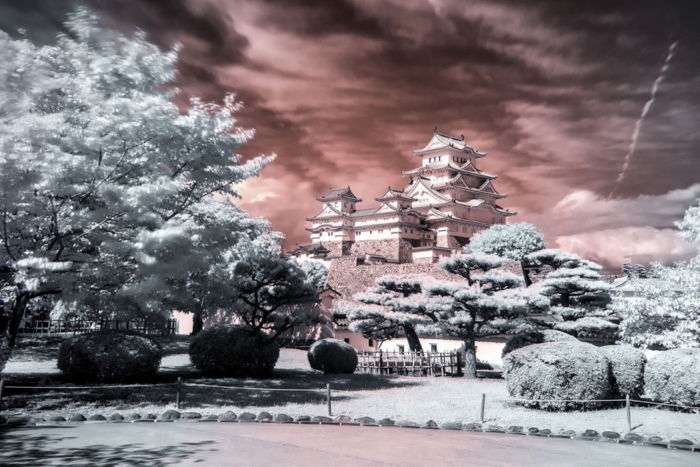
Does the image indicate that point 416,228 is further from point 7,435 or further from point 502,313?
point 7,435

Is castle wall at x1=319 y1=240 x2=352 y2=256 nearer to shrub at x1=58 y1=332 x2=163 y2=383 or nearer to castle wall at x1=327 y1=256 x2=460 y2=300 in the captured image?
castle wall at x1=327 y1=256 x2=460 y2=300

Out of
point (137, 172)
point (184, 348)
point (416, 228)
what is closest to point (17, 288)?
point (137, 172)

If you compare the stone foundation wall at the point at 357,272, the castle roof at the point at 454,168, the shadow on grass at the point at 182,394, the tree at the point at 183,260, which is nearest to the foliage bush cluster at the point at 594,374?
the shadow on grass at the point at 182,394

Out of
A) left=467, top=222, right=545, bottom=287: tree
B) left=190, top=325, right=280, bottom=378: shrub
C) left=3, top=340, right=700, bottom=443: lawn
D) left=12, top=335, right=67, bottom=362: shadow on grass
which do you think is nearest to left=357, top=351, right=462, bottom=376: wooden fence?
left=3, top=340, right=700, bottom=443: lawn

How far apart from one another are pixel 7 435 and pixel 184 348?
59.4ft

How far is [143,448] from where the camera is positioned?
812 centimetres

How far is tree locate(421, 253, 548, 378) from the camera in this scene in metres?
20.6

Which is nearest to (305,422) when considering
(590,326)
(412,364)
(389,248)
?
(412,364)

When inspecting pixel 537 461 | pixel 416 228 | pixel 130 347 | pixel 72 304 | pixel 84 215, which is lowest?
pixel 537 461

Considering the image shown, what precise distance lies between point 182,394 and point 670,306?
18.8 m

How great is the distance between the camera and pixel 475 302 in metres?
20.6

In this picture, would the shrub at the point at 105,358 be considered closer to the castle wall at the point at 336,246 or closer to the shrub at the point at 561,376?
the shrub at the point at 561,376

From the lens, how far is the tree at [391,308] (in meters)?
22.8

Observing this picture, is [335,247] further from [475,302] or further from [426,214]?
[475,302]
